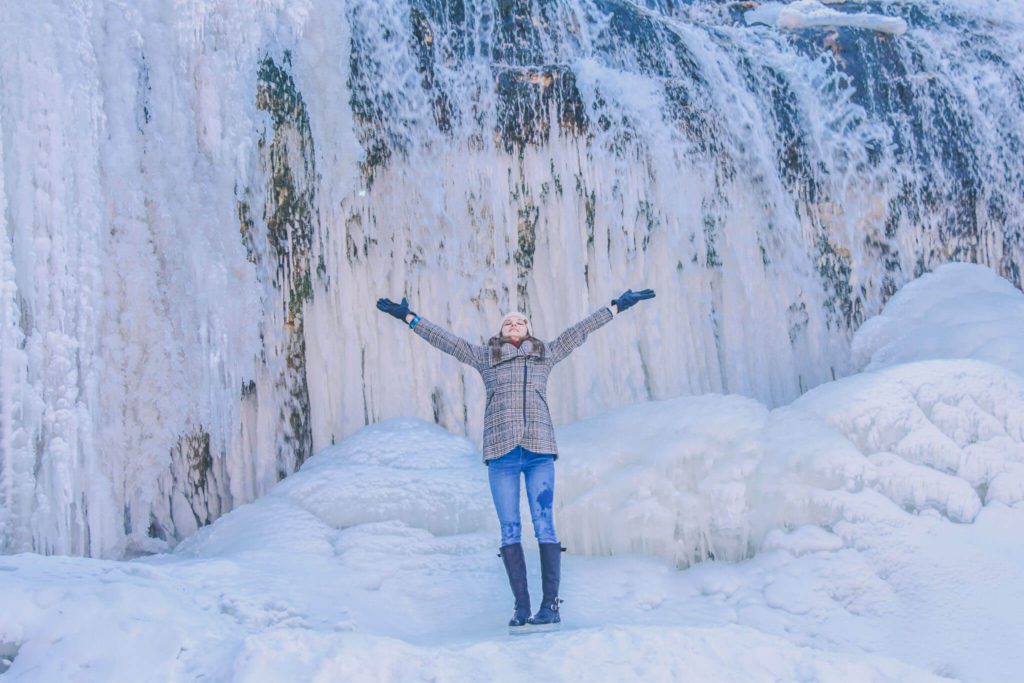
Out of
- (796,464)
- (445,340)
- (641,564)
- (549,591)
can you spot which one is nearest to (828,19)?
(796,464)

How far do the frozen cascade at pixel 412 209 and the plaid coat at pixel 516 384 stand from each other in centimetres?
213

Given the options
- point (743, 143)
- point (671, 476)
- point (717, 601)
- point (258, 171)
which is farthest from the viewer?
point (743, 143)

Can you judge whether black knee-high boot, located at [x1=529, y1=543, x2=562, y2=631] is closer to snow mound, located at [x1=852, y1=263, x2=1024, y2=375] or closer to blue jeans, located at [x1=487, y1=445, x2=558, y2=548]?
blue jeans, located at [x1=487, y1=445, x2=558, y2=548]

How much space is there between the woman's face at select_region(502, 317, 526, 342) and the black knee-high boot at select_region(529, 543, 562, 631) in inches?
37.9

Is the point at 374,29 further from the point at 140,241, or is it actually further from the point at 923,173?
the point at 923,173

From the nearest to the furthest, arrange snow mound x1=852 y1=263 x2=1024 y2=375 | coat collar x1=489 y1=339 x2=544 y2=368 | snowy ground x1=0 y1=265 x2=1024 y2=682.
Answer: snowy ground x1=0 y1=265 x2=1024 y2=682 → coat collar x1=489 y1=339 x2=544 y2=368 → snow mound x1=852 y1=263 x2=1024 y2=375

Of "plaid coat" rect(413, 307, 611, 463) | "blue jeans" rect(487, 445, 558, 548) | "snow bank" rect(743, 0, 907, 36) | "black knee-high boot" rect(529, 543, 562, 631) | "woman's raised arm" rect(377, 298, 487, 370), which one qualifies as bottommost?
"black knee-high boot" rect(529, 543, 562, 631)

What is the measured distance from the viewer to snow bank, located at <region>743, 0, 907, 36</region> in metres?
8.94

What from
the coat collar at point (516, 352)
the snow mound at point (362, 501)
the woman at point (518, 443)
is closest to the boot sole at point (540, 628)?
the woman at point (518, 443)

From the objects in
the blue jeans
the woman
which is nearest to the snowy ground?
the woman

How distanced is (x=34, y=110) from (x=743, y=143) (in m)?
5.29

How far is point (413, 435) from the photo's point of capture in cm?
650

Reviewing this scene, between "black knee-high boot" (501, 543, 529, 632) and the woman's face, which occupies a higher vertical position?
the woman's face

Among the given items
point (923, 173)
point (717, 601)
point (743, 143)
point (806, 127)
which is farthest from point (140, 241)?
point (923, 173)
